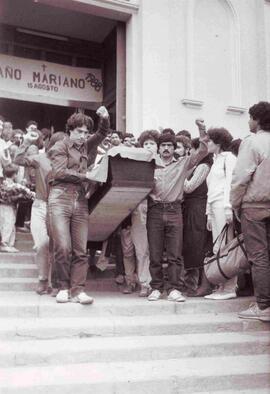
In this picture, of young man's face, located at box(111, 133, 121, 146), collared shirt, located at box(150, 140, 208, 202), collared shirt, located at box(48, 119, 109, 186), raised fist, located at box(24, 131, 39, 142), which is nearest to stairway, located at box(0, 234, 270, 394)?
collared shirt, located at box(150, 140, 208, 202)

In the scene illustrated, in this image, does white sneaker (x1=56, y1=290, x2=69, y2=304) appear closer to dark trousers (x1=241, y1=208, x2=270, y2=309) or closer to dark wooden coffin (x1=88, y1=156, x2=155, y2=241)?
dark wooden coffin (x1=88, y1=156, x2=155, y2=241)

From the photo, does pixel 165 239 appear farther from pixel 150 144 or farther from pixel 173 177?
pixel 150 144

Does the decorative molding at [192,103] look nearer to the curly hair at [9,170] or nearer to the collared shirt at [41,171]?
the curly hair at [9,170]

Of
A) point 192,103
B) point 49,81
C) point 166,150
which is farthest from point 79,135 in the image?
point 49,81

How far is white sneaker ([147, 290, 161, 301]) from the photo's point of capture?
498 centimetres

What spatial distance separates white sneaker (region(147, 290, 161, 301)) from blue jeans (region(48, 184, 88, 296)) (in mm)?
746

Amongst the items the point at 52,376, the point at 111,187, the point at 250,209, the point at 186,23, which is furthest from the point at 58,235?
the point at 186,23

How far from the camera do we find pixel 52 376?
355 cm

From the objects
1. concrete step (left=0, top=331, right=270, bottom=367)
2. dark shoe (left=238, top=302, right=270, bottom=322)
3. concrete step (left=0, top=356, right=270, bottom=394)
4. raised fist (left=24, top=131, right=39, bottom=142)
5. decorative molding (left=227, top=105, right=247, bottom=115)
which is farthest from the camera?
decorative molding (left=227, top=105, right=247, bottom=115)

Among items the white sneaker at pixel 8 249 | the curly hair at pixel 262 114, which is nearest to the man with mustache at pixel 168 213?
the curly hair at pixel 262 114

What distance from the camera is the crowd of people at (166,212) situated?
14.7 feet

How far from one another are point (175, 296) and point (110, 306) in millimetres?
743

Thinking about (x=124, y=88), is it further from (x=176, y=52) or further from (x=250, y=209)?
(x=250, y=209)

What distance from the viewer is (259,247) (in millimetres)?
4410
